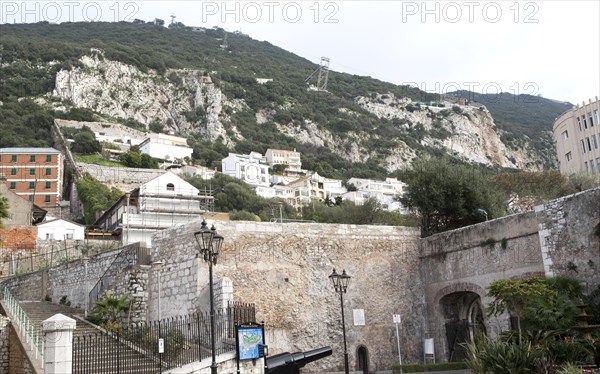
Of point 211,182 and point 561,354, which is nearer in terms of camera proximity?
point 561,354

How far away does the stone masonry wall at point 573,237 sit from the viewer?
65.3ft

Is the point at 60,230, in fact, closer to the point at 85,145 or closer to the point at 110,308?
the point at 110,308

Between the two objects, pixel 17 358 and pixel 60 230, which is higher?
pixel 60 230

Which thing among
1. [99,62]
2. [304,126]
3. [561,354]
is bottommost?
[561,354]

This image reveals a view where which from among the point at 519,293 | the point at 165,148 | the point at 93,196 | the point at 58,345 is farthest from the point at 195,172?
the point at 58,345

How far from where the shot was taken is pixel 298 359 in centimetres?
1659

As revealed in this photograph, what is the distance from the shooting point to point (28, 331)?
17859 mm

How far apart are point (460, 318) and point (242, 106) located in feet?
372

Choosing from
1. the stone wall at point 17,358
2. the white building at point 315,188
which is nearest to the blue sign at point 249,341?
the stone wall at point 17,358

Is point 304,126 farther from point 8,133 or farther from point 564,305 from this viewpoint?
point 564,305

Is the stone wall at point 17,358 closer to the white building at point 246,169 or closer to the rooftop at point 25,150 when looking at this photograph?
the rooftop at point 25,150

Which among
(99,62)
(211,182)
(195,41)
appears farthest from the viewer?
(195,41)

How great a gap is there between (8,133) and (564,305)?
91.3 m

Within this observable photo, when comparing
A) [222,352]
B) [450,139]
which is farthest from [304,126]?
[222,352]
